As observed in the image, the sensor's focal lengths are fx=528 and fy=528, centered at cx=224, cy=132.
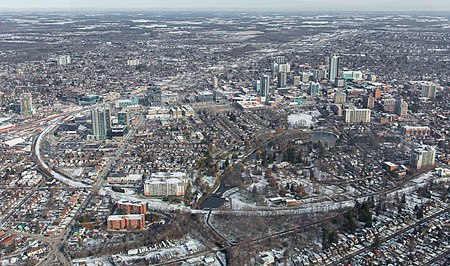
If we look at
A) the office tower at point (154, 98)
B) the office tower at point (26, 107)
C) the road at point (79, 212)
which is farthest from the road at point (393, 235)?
the office tower at point (26, 107)

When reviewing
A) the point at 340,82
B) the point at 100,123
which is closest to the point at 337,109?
the point at 340,82

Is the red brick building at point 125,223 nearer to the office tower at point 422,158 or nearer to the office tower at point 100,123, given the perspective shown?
the office tower at point 100,123

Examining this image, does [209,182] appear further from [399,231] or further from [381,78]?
[381,78]

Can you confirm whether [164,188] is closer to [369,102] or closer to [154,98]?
[154,98]

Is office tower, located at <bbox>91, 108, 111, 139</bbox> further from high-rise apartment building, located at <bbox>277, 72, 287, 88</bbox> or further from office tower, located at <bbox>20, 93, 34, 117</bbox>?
high-rise apartment building, located at <bbox>277, 72, 287, 88</bbox>

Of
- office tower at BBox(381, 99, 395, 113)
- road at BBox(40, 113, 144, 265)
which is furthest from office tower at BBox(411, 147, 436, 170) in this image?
road at BBox(40, 113, 144, 265)
